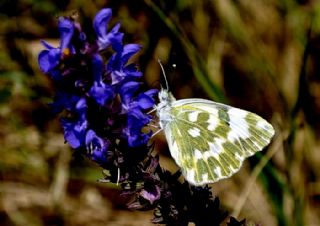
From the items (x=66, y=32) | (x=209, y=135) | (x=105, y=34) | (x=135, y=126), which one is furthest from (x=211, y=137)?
(x=66, y=32)

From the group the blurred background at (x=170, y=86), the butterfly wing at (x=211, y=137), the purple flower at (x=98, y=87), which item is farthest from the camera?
the blurred background at (x=170, y=86)

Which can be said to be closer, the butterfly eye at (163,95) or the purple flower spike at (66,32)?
the purple flower spike at (66,32)

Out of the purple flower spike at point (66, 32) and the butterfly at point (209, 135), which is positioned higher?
the purple flower spike at point (66, 32)

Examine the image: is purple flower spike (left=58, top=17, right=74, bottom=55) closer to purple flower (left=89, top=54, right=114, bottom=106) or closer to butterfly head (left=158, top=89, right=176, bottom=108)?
purple flower (left=89, top=54, right=114, bottom=106)

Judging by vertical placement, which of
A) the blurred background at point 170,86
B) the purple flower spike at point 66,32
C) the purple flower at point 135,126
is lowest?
the blurred background at point 170,86

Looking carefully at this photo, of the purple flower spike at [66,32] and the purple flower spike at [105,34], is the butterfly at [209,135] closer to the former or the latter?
the purple flower spike at [105,34]

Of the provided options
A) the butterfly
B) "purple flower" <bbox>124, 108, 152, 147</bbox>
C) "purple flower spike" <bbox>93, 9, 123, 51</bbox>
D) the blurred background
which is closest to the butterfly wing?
the butterfly

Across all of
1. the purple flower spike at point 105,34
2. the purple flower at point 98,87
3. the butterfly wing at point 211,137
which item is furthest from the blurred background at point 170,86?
the purple flower at point 98,87
